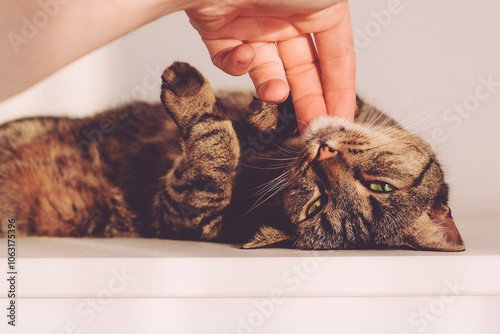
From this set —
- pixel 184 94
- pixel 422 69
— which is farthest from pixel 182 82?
pixel 422 69

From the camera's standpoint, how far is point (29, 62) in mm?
771

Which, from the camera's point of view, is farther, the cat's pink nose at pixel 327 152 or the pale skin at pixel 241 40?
the cat's pink nose at pixel 327 152

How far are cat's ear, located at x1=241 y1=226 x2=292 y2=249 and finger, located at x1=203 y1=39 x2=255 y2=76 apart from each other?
348mm

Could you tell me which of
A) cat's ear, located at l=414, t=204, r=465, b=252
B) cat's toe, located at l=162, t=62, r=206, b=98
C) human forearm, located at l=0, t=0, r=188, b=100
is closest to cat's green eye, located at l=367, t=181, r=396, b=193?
cat's ear, located at l=414, t=204, r=465, b=252

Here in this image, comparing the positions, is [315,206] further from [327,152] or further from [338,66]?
[338,66]

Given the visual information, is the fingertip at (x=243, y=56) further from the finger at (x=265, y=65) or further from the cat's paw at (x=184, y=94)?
the cat's paw at (x=184, y=94)

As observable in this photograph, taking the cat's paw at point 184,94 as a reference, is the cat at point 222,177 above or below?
below

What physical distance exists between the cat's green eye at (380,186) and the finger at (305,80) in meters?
0.19

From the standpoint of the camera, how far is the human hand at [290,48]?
1.01m

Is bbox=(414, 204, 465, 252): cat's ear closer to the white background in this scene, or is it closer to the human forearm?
the white background

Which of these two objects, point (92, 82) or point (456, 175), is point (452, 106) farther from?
point (92, 82)

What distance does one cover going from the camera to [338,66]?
3.79ft

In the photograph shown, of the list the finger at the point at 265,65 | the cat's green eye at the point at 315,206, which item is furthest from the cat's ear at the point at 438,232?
the finger at the point at 265,65

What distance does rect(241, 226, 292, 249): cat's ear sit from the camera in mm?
1135
